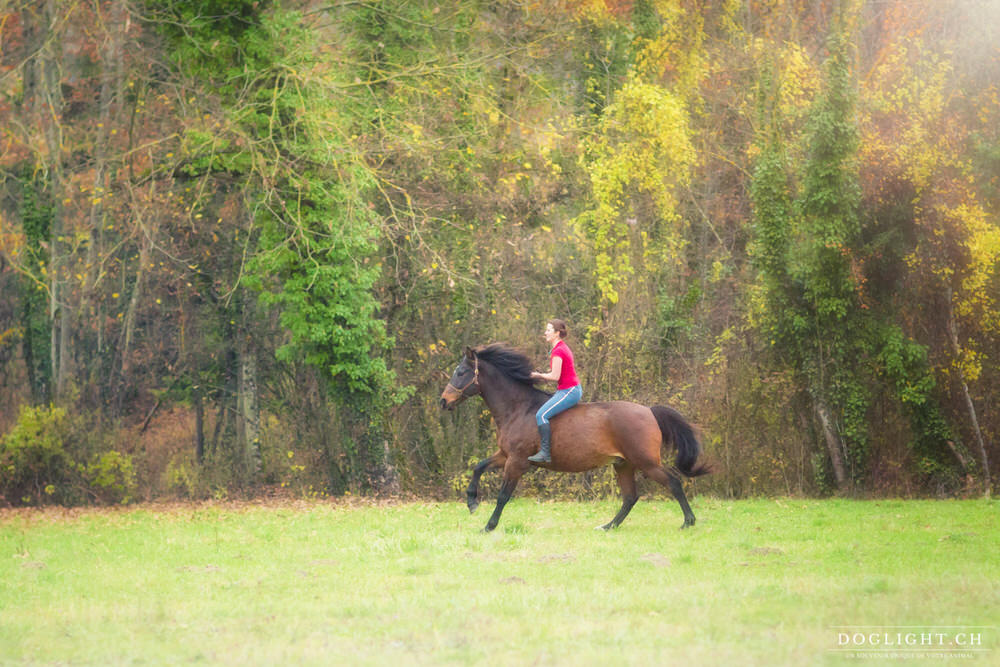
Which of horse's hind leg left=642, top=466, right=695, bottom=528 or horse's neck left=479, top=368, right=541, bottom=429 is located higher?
horse's neck left=479, top=368, right=541, bottom=429

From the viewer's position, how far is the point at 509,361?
1311cm

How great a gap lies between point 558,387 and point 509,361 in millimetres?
806

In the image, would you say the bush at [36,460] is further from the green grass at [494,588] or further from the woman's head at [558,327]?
the woman's head at [558,327]

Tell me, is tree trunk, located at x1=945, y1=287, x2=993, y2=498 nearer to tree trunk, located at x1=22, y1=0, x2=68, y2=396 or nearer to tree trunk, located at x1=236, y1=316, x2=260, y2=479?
tree trunk, located at x1=22, y1=0, x2=68, y2=396

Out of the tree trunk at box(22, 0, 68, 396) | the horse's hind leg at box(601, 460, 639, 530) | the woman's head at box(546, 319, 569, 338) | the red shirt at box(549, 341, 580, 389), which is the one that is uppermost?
the tree trunk at box(22, 0, 68, 396)

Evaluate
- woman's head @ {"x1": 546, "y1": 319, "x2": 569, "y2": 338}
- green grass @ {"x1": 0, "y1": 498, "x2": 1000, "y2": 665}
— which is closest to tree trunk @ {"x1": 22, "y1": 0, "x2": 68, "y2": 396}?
green grass @ {"x1": 0, "y1": 498, "x2": 1000, "y2": 665}

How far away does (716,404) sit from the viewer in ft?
61.8

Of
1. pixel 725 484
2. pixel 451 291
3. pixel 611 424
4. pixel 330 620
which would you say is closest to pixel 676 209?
pixel 451 291

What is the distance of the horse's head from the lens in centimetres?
1309

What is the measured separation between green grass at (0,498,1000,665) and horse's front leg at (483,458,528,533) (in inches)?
9.9

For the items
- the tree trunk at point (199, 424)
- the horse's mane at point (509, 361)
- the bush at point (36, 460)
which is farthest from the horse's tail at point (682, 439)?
the tree trunk at point (199, 424)

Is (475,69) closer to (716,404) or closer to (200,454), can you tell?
(716,404)

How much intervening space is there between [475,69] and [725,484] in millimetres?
8258

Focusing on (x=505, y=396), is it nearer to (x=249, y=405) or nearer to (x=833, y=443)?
(x=833, y=443)
